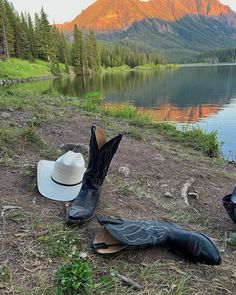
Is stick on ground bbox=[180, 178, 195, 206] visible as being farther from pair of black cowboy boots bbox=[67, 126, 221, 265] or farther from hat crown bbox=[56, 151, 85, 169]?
hat crown bbox=[56, 151, 85, 169]

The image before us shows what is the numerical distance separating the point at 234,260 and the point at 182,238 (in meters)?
0.55

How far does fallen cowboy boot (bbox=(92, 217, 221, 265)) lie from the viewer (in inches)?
95.9

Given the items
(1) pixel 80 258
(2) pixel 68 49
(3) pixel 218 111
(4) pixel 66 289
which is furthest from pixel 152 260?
(2) pixel 68 49

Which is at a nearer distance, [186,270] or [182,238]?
[186,270]

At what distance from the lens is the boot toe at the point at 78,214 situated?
2740mm

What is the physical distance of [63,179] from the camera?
335 centimetres

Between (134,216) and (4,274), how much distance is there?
1.40 meters

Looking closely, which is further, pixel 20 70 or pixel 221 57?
pixel 221 57

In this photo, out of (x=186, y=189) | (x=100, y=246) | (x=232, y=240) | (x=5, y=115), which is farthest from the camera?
(x=5, y=115)

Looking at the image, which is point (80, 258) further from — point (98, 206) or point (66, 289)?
point (98, 206)

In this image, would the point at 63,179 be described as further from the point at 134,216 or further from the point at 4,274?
the point at 4,274

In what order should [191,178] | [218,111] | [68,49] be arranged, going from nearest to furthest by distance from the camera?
[191,178] → [218,111] → [68,49]

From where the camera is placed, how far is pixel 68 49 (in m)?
80.2

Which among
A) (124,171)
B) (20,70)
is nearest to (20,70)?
(20,70)
